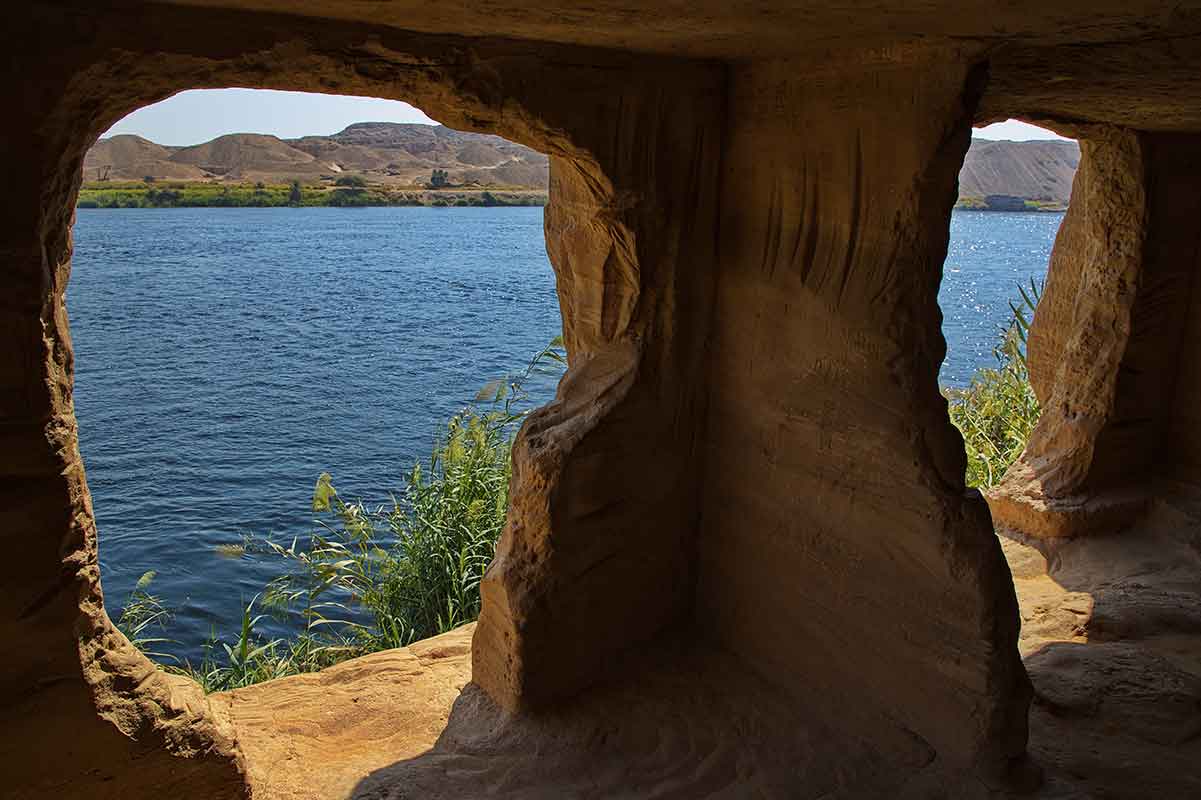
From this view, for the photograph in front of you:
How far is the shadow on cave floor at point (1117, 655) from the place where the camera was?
12.7ft

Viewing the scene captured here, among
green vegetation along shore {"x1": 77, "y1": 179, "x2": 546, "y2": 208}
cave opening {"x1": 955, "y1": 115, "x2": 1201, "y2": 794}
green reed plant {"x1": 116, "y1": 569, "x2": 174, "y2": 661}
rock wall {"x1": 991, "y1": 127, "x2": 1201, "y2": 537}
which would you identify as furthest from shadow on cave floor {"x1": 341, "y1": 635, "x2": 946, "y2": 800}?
green vegetation along shore {"x1": 77, "y1": 179, "x2": 546, "y2": 208}

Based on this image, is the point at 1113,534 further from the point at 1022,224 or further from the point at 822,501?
the point at 1022,224

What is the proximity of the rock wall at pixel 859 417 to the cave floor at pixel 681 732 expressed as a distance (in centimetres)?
27

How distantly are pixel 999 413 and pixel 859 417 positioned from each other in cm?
535

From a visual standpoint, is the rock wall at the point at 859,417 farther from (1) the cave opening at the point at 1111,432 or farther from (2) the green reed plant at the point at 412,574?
(2) the green reed plant at the point at 412,574

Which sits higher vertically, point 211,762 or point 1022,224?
point 1022,224

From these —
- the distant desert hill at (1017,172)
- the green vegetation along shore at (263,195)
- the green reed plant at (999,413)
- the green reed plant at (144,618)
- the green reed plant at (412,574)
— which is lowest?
the green reed plant at (144,618)

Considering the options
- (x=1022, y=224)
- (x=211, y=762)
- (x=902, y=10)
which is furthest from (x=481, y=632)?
(x=1022, y=224)

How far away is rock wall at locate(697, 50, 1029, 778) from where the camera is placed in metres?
3.59

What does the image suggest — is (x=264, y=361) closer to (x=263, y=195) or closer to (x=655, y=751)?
(x=655, y=751)

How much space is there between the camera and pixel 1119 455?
6.16 m

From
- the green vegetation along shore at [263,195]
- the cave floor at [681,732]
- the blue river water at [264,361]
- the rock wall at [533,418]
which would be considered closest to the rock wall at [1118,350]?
the cave floor at [681,732]

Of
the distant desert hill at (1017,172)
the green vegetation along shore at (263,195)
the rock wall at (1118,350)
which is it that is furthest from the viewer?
the distant desert hill at (1017,172)

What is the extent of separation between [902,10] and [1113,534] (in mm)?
4462
